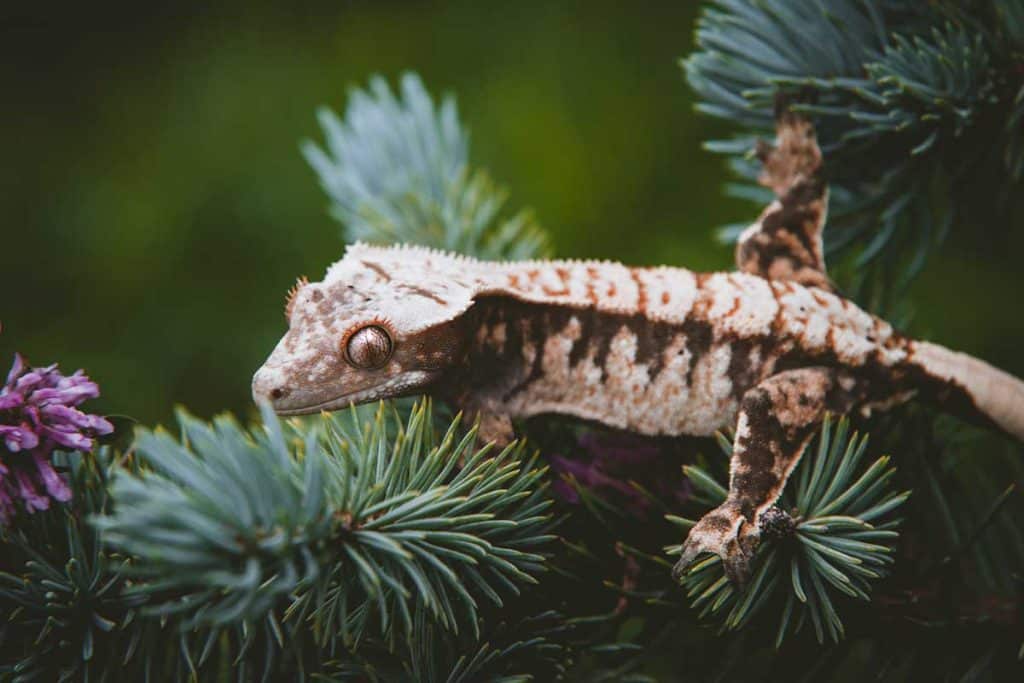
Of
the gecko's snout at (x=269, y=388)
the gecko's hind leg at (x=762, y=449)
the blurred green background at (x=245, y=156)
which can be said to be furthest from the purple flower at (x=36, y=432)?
the blurred green background at (x=245, y=156)

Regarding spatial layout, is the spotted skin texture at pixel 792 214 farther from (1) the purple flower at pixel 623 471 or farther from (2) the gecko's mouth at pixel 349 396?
(2) the gecko's mouth at pixel 349 396

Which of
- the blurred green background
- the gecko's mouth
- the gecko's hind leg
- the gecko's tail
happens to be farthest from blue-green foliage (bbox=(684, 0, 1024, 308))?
the blurred green background

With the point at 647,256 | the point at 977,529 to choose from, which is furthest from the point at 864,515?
the point at 647,256

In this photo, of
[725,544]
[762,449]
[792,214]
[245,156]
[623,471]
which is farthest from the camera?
[245,156]

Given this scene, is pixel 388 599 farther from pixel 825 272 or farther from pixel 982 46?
pixel 982 46

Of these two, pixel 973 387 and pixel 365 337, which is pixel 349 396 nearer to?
pixel 365 337

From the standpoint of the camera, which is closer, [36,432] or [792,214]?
[36,432]

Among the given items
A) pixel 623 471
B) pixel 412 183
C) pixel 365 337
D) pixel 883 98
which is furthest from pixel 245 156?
pixel 883 98

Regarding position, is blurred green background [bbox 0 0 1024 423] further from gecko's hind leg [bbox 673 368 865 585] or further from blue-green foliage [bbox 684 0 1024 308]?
gecko's hind leg [bbox 673 368 865 585]
